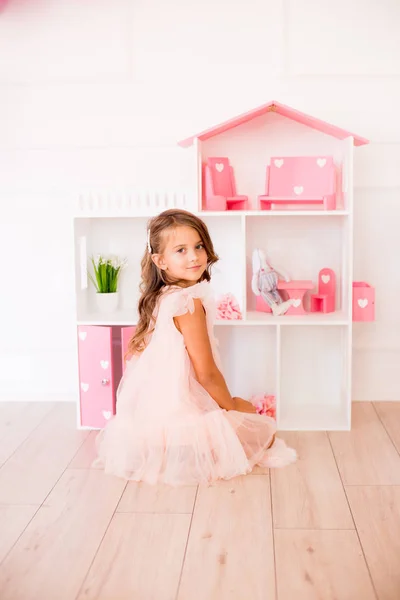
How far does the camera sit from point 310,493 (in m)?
2.30

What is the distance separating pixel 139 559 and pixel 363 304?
154 centimetres

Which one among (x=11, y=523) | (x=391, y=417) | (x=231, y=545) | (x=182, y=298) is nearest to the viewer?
(x=231, y=545)

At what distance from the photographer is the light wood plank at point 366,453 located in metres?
2.42

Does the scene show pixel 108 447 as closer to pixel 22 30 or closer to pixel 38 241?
A: pixel 38 241

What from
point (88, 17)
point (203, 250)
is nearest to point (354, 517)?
point (203, 250)

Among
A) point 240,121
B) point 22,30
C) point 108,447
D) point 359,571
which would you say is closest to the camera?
point 359,571

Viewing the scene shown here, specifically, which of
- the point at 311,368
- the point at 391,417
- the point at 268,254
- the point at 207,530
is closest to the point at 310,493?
the point at 207,530

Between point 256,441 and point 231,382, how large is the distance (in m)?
0.74

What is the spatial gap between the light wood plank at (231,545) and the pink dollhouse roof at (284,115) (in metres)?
1.40

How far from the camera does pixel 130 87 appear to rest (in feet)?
10.4

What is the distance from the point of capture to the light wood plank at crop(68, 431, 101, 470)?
2580mm

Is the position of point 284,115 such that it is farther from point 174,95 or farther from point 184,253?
point 184,253

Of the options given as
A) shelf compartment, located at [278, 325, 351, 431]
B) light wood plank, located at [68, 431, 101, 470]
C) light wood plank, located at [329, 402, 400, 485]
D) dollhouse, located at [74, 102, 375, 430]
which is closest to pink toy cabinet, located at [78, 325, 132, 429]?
dollhouse, located at [74, 102, 375, 430]

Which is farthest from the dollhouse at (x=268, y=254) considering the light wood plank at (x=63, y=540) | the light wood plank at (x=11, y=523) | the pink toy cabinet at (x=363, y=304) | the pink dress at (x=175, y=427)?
the light wood plank at (x=11, y=523)
